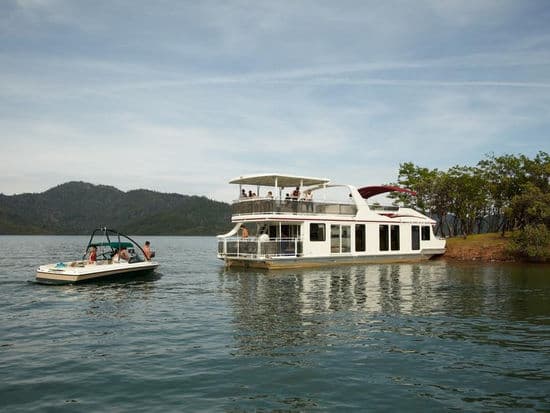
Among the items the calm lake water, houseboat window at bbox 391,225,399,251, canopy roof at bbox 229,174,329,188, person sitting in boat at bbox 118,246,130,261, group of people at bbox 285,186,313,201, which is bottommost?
the calm lake water

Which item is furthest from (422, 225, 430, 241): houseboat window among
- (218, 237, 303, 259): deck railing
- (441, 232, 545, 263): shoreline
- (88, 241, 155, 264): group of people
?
(88, 241, 155, 264): group of people

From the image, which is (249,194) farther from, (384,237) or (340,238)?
(384,237)

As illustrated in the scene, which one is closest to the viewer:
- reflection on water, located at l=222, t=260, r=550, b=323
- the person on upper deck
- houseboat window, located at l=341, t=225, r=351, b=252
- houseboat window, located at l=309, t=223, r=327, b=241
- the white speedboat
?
reflection on water, located at l=222, t=260, r=550, b=323

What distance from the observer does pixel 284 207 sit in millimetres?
33375

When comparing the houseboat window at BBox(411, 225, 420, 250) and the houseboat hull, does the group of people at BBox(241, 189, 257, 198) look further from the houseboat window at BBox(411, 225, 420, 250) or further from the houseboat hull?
the houseboat window at BBox(411, 225, 420, 250)

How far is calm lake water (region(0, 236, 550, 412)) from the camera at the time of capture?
→ 9.48m

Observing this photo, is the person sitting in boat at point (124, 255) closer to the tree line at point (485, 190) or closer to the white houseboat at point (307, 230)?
the white houseboat at point (307, 230)

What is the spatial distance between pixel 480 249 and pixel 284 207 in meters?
22.3

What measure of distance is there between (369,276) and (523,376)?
745 inches

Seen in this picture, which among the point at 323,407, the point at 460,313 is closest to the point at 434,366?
the point at 323,407

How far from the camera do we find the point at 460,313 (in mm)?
18000

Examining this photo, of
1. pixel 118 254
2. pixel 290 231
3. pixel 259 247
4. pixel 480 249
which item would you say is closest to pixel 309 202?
pixel 290 231

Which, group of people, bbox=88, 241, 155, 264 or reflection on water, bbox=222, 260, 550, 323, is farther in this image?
group of people, bbox=88, 241, 155, 264

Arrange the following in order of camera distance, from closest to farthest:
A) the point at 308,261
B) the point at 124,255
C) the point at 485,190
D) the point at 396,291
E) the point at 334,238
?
1. the point at 396,291
2. the point at 124,255
3. the point at 308,261
4. the point at 334,238
5. the point at 485,190
